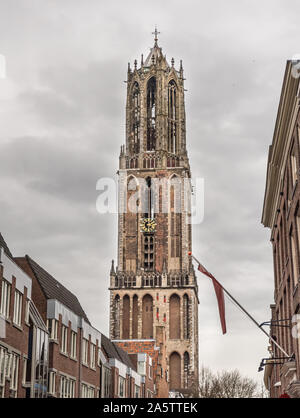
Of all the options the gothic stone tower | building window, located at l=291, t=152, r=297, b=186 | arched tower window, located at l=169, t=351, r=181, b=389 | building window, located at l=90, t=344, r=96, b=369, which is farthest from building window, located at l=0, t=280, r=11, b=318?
arched tower window, located at l=169, t=351, r=181, b=389

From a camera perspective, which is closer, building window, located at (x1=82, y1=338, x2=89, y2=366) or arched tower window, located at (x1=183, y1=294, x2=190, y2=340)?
building window, located at (x1=82, y1=338, x2=89, y2=366)

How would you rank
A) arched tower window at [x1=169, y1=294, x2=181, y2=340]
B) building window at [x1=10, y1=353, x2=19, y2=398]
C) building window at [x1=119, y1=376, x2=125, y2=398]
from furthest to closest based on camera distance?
arched tower window at [x1=169, y1=294, x2=181, y2=340], building window at [x1=119, y1=376, x2=125, y2=398], building window at [x1=10, y1=353, x2=19, y2=398]

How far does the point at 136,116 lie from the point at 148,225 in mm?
23045

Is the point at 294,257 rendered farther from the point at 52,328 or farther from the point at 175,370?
the point at 175,370

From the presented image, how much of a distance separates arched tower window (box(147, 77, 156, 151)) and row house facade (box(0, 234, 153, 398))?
75.3m

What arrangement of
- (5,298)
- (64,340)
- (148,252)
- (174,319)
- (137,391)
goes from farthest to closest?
(148,252), (174,319), (137,391), (64,340), (5,298)

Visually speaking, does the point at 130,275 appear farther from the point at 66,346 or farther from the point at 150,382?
the point at 66,346

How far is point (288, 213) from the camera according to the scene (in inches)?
1266

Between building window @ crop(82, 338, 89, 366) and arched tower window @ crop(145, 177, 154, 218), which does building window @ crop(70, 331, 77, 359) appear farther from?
arched tower window @ crop(145, 177, 154, 218)

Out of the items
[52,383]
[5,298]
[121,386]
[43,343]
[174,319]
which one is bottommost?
[52,383]

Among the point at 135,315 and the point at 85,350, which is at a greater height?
the point at 135,315

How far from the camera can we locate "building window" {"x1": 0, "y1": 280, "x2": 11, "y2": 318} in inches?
1303

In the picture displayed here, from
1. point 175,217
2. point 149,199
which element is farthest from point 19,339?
point 149,199

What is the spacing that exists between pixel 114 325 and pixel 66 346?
2775 inches
